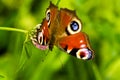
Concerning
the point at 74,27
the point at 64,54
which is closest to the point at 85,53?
the point at 74,27

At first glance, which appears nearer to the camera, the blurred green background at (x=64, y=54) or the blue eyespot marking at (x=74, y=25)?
the blue eyespot marking at (x=74, y=25)

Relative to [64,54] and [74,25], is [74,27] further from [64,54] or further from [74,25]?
[64,54]

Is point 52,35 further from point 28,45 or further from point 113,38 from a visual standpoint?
point 113,38

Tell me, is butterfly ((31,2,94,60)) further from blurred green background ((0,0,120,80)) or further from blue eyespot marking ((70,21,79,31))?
blurred green background ((0,0,120,80))

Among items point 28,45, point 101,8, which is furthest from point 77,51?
point 101,8

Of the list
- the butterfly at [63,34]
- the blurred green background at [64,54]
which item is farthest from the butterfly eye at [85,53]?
the blurred green background at [64,54]

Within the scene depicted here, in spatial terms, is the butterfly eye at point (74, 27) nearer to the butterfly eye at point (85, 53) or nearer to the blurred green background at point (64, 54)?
the butterfly eye at point (85, 53)

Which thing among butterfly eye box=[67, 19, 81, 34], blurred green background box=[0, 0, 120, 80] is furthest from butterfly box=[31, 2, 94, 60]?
blurred green background box=[0, 0, 120, 80]
